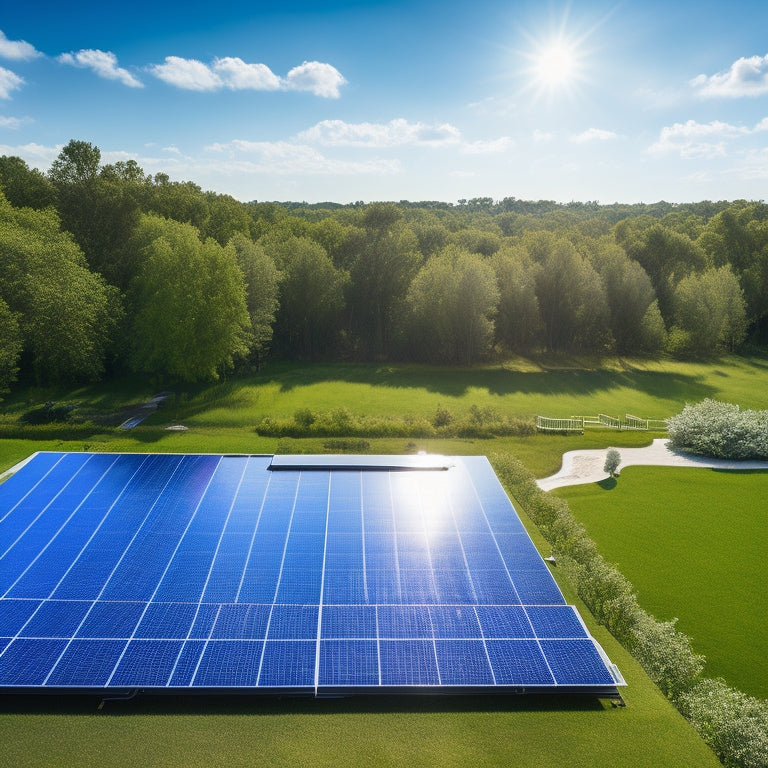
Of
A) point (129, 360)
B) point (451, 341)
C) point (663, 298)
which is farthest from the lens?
point (663, 298)

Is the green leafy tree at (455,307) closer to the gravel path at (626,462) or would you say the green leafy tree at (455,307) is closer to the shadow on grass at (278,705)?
the gravel path at (626,462)

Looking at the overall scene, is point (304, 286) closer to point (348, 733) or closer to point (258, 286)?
point (258, 286)

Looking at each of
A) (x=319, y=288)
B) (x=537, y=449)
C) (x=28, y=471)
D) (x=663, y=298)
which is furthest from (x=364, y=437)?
(x=663, y=298)

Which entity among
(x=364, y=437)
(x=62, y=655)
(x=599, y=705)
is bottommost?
(x=364, y=437)

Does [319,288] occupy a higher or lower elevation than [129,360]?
higher

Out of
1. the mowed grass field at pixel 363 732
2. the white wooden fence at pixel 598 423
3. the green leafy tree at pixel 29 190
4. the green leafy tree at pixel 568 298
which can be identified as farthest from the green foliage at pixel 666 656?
the green leafy tree at pixel 29 190

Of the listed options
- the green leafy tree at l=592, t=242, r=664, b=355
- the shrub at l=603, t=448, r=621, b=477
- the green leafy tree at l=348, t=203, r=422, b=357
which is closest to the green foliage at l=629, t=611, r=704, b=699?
the shrub at l=603, t=448, r=621, b=477

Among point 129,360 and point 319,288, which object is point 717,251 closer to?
point 319,288
